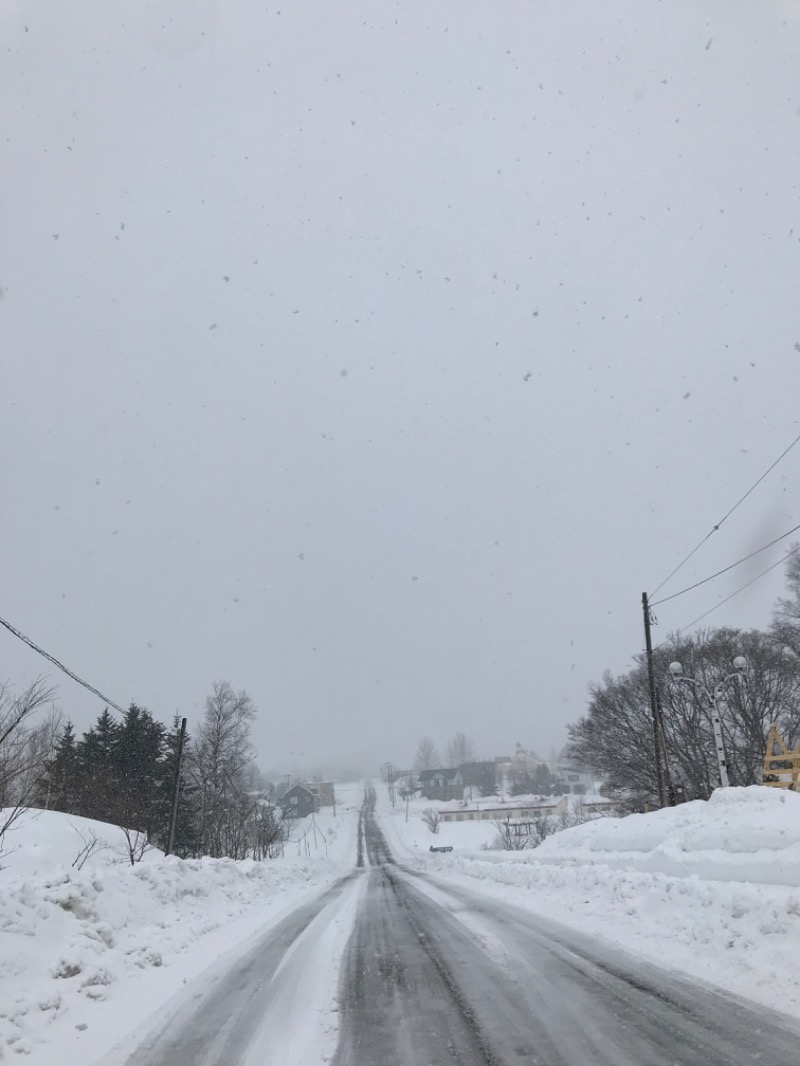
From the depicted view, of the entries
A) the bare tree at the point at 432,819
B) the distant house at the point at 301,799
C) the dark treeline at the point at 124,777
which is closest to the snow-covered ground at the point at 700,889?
the dark treeline at the point at 124,777

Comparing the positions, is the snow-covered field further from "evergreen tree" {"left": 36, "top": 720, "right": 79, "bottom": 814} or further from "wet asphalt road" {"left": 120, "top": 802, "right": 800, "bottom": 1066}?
"evergreen tree" {"left": 36, "top": 720, "right": 79, "bottom": 814}

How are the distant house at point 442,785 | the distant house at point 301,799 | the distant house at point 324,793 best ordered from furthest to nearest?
the distant house at point 324,793 < the distant house at point 442,785 < the distant house at point 301,799

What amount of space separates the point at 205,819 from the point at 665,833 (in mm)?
35593

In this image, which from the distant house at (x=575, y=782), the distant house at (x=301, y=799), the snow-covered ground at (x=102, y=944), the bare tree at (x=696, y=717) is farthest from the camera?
the distant house at (x=575, y=782)

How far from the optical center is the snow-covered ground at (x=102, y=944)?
5.67 m

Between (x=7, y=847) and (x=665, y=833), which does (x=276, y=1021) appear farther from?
(x=7, y=847)

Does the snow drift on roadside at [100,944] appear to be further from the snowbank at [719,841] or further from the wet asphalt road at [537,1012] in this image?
the snowbank at [719,841]

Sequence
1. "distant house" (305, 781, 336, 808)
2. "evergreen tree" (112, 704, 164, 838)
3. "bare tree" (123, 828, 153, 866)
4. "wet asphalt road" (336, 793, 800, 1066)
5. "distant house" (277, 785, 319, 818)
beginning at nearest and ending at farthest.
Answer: "wet asphalt road" (336, 793, 800, 1066)
"bare tree" (123, 828, 153, 866)
"evergreen tree" (112, 704, 164, 838)
"distant house" (277, 785, 319, 818)
"distant house" (305, 781, 336, 808)

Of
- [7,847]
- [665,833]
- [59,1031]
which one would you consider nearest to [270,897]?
[7,847]

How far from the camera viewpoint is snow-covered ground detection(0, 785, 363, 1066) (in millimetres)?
5668

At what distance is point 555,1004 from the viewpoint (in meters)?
5.68

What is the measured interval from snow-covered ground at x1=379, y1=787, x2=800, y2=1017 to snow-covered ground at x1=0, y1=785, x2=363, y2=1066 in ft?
16.9

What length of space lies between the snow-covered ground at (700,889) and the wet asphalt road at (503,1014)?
54cm


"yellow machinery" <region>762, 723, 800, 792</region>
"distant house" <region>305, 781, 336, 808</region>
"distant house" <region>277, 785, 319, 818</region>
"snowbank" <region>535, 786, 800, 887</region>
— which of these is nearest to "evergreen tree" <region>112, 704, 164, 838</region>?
"snowbank" <region>535, 786, 800, 887</region>
